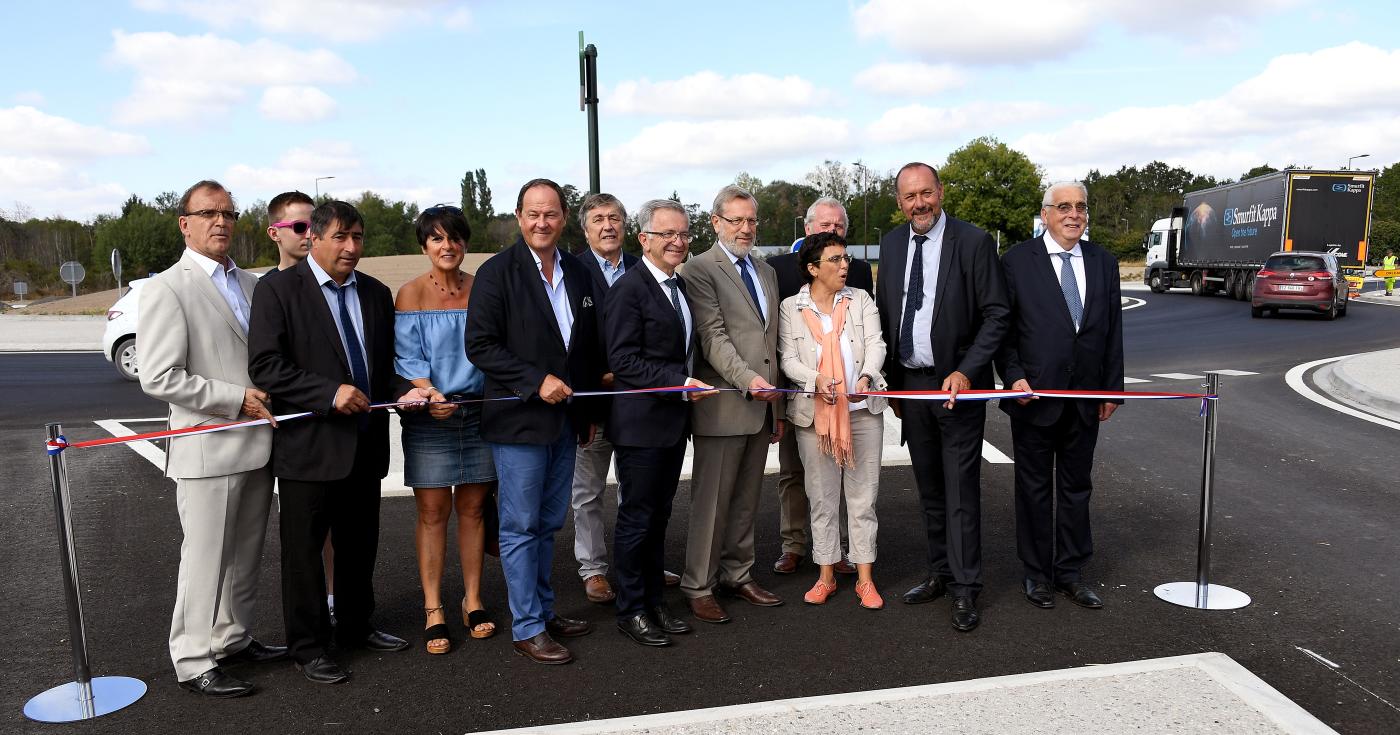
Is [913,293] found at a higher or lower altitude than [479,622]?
higher

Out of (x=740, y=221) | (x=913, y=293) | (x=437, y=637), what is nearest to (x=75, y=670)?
(x=437, y=637)

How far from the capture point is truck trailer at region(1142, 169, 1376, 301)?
1100 inches

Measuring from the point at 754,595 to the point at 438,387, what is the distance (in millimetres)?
1913

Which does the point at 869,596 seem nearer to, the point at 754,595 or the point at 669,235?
the point at 754,595

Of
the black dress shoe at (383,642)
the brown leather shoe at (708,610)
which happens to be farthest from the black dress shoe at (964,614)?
the black dress shoe at (383,642)

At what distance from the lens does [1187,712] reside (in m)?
3.53

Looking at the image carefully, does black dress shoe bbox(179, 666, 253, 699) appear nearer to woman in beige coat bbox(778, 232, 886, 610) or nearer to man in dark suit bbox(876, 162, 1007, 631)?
woman in beige coat bbox(778, 232, 886, 610)

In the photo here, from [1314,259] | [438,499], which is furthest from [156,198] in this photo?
[438,499]

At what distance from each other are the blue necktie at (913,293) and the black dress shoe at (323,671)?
3.07 metres

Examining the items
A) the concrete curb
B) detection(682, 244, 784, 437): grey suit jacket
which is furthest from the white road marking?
detection(682, 244, 784, 437): grey suit jacket

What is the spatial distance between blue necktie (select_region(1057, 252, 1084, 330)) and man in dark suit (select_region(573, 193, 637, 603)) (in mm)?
2300

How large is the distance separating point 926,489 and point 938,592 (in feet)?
1.76

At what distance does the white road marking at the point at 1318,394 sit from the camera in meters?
9.95

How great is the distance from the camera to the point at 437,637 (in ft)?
14.7
